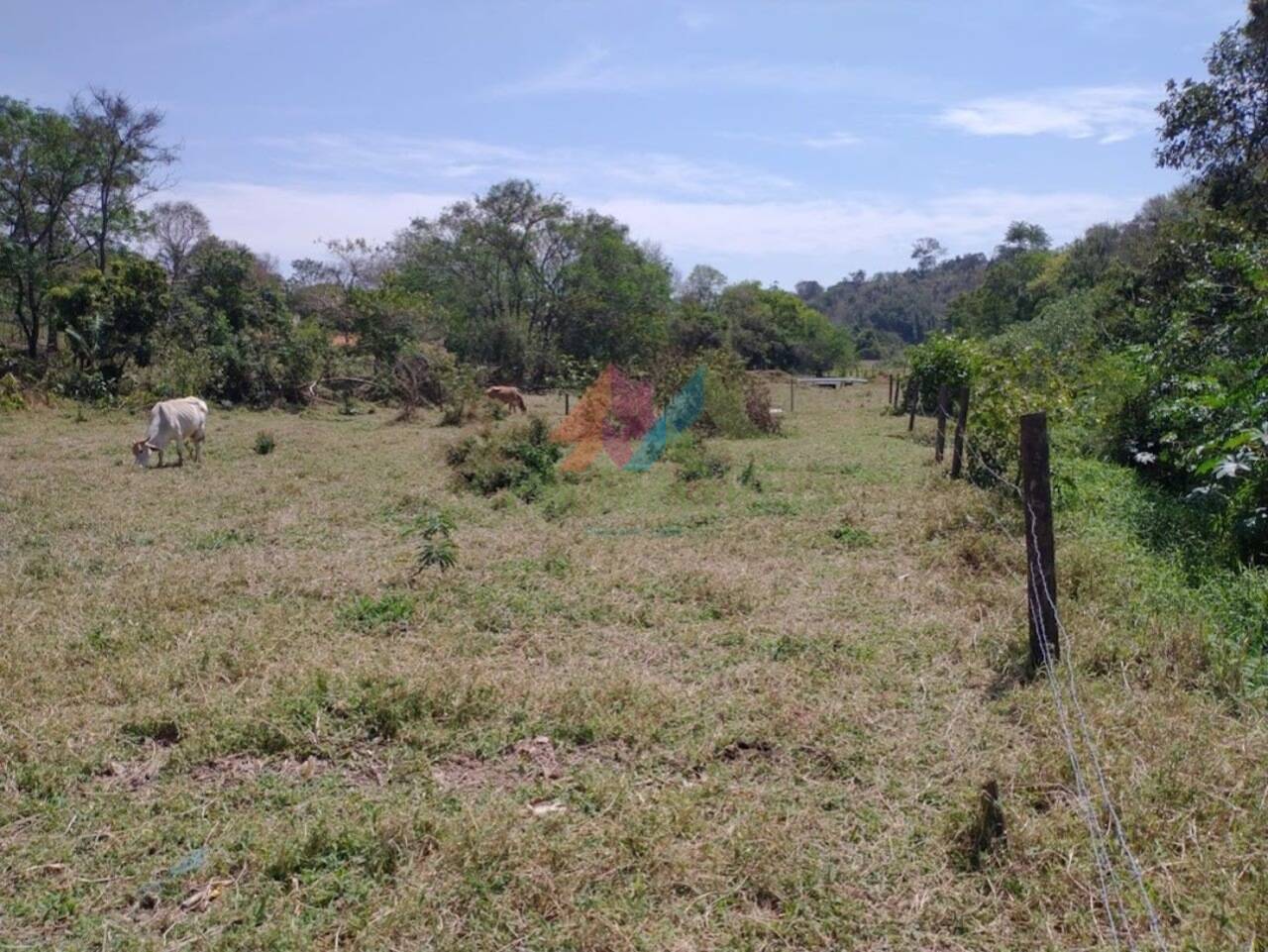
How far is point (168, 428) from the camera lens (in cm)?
1078

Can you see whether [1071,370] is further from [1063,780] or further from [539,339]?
[539,339]

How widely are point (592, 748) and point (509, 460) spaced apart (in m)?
6.42

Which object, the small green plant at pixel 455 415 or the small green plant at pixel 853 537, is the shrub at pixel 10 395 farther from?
the small green plant at pixel 853 537

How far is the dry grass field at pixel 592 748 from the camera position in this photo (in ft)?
8.43

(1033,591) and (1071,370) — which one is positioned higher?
(1071,370)

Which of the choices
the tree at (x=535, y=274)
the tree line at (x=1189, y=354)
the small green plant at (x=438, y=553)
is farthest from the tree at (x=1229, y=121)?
the tree at (x=535, y=274)

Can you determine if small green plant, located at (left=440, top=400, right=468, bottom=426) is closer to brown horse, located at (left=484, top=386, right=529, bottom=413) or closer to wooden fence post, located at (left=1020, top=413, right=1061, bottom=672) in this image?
brown horse, located at (left=484, top=386, right=529, bottom=413)

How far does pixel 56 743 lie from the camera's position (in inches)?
137

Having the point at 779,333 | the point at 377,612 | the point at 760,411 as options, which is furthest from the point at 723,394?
the point at 779,333

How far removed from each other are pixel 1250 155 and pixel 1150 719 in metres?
14.3

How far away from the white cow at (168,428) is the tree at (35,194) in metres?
10.4

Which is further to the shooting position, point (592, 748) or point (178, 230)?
point (178, 230)

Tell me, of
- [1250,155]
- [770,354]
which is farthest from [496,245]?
[1250,155]

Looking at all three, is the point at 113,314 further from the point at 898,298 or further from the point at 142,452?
the point at 898,298
